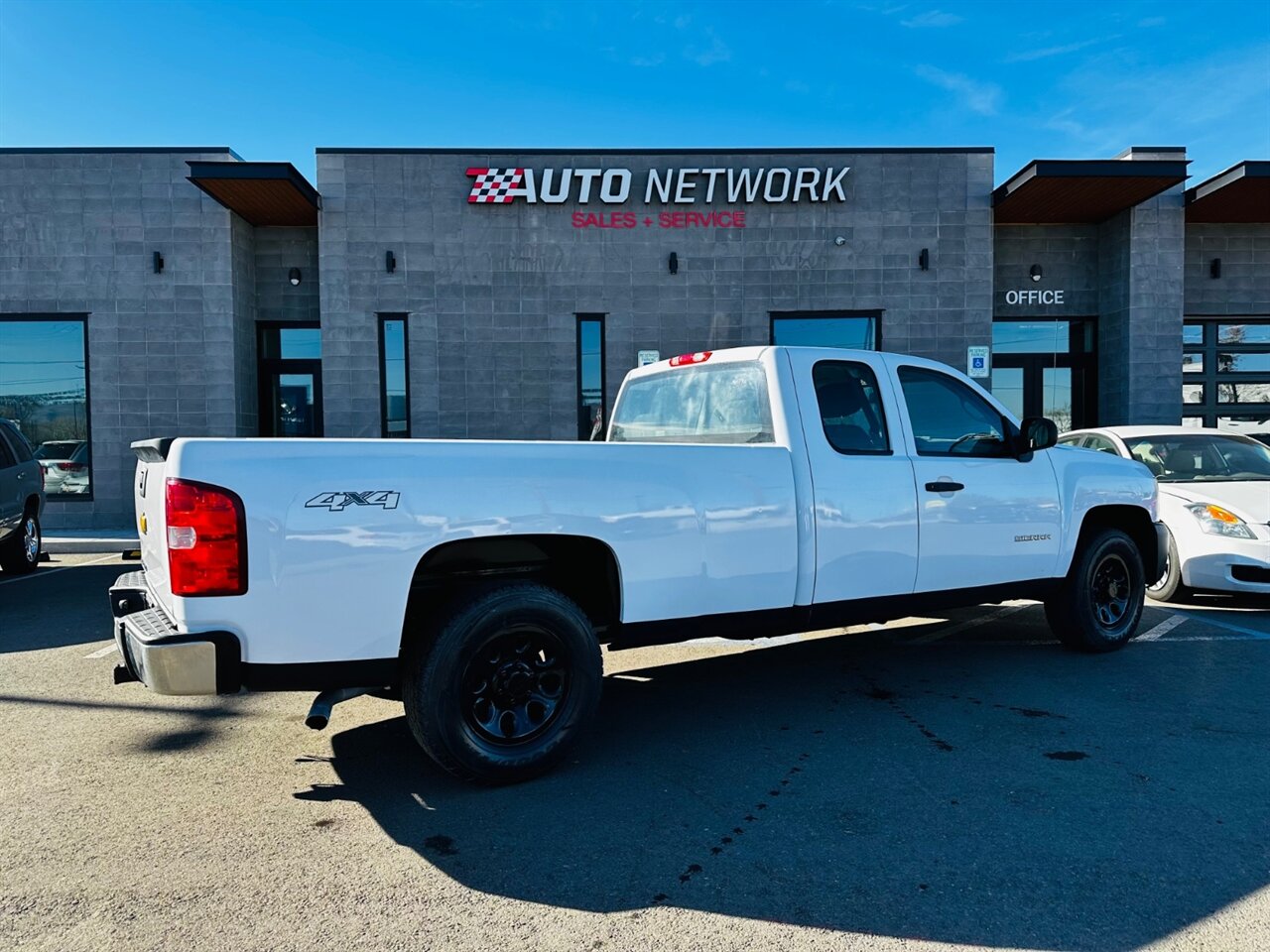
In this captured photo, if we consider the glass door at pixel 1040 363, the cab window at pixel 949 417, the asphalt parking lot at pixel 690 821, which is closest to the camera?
the asphalt parking lot at pixel 690 821

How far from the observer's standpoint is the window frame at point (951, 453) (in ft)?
16.8

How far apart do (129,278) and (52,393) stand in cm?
235

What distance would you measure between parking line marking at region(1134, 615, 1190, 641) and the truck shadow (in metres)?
1.10

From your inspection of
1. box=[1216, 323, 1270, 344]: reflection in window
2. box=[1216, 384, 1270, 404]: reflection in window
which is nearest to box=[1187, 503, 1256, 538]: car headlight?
box=[1216, 384, 1270, 404]: reflection in window

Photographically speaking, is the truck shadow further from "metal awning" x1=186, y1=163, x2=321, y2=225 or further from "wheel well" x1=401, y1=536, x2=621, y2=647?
"metal awning" x1=186, y1=163, x2=321, y2=225

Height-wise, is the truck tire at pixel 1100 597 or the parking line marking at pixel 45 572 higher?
the truck tire at pixel 1100 597

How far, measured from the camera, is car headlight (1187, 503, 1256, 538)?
24.3ft

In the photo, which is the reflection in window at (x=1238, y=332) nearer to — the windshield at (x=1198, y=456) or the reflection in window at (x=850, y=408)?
the windshield at (x=1198, y=456)

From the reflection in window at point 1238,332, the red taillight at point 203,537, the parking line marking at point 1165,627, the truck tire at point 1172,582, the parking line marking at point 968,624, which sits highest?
the reflection in window at point 1238,332

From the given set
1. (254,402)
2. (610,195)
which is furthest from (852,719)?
(254,402)

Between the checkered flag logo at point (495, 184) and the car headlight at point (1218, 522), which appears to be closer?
the car headlight at point (1218, 522)

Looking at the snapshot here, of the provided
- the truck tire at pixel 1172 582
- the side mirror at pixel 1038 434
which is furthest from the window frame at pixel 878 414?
the truck tire at pixel 1172 582

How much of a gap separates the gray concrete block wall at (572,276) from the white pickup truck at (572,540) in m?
8.94

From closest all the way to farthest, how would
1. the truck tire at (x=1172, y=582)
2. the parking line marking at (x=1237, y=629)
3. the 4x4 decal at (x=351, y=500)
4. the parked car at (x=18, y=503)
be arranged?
the 4x4 decal at (x=351, y=500) → the parking line marking at (x=1237, y=629) → the truck tire at (x=1172, y=582) → the parked car at (x=18, y=503)
